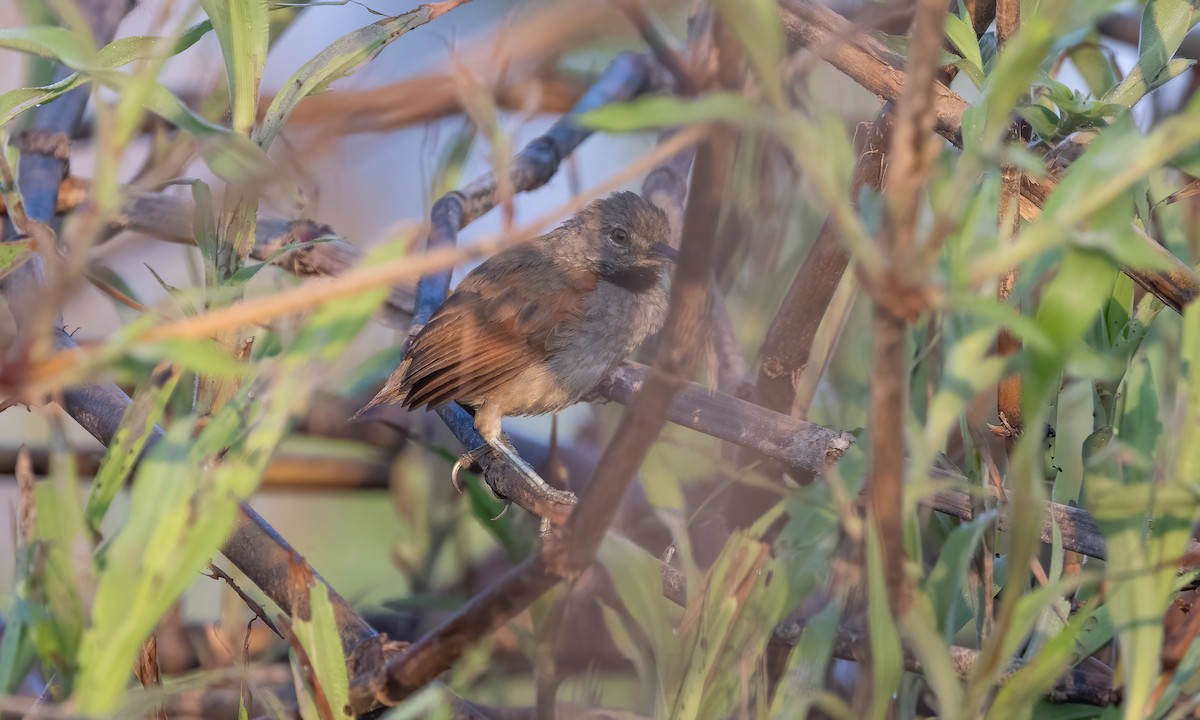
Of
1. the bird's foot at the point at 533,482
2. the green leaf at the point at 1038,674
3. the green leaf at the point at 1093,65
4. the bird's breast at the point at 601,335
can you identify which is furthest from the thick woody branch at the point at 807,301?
the green leaf at the point at 1038,674

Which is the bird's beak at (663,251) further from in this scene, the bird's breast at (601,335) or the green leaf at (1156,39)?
the green leaf at (1156,39)

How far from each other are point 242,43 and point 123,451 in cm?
82

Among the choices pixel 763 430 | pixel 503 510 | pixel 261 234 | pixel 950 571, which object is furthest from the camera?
pixel 261 234

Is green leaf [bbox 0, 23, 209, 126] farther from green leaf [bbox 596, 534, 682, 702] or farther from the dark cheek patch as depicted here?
the dark cheek patch

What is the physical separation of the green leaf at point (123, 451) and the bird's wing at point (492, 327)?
2.09 metres

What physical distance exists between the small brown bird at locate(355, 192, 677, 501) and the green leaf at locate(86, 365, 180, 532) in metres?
1.93

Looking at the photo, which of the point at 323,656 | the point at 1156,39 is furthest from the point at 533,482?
the point at 1156,39

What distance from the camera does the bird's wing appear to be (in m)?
3.81

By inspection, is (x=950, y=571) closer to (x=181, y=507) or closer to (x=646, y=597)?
(x=646, y=597)

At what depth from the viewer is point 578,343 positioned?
409 cm

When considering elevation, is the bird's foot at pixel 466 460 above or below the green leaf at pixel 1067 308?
below

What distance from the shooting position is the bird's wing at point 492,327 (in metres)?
3.81

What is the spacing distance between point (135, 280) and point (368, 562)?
154 cm

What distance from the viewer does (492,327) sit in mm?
4121
